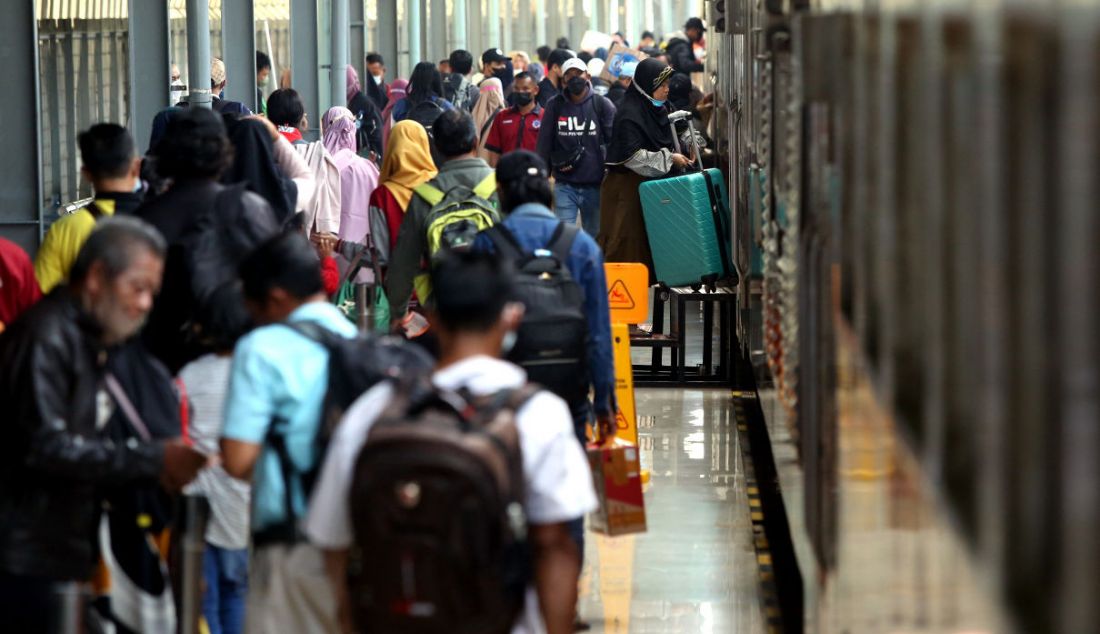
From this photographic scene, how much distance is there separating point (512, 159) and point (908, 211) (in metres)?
3.43

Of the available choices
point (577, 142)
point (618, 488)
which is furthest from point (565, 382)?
point (577, 142)

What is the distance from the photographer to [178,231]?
206 inches

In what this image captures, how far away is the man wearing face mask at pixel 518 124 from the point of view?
15609 mm

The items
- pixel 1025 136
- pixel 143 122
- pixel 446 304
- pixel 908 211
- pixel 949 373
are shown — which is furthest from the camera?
pixel 143 122

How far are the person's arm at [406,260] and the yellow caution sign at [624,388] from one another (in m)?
1.05

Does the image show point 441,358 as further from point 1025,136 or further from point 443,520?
point 1025,136

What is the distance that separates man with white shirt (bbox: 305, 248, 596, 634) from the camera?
3.25 meters

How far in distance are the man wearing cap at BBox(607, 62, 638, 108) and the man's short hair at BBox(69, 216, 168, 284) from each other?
12.2 metres

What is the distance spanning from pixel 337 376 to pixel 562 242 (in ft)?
6.22

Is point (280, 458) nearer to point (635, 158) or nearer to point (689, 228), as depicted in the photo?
point (689, 228)

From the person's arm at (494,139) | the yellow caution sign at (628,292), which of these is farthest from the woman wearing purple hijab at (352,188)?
the person's arm at (494,139)

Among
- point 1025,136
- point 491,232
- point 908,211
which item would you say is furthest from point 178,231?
point 1025,136

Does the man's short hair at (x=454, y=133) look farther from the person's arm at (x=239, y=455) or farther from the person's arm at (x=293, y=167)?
the person's arm at (x=239, y=455)

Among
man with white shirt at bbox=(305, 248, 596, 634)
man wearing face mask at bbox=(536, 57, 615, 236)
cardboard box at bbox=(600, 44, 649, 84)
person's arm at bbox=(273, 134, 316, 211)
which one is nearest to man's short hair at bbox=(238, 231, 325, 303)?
man with white shirt at bbox=(305, 248, 596, 634)
